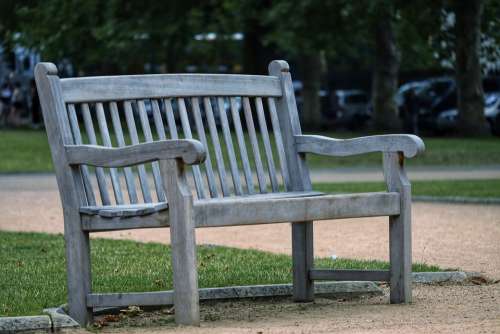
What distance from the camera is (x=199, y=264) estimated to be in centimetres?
821

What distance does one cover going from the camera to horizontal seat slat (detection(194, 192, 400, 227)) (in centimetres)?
560

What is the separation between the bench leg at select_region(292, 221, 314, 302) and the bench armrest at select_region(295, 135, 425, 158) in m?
0.42

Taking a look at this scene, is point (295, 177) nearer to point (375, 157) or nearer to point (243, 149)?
point (243, 149)

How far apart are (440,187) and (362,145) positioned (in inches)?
368

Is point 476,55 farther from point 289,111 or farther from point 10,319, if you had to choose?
point 10,319

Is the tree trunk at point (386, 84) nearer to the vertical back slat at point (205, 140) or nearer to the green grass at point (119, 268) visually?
the green grass at point (119, 268)

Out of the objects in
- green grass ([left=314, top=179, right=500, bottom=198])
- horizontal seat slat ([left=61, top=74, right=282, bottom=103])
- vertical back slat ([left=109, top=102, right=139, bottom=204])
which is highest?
horizontal seat slat ([left=61, top=74, right=282, bottom=103])

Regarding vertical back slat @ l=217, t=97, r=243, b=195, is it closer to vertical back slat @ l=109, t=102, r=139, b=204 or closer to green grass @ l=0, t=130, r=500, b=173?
vertical back slat @ l=109, t=102, r=139, b=204

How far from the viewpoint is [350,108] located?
148 feet

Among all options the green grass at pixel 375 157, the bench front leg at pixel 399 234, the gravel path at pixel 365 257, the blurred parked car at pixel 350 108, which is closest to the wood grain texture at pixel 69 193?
the gravel path at pixel 365 257

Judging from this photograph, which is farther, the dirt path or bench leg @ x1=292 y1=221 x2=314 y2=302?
the dirt path

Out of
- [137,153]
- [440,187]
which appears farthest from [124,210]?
[440,187]

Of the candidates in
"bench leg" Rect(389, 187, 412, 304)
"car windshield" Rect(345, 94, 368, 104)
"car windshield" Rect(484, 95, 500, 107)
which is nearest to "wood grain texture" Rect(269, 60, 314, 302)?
"bench leg" Rect(389, 187, 412, 304)

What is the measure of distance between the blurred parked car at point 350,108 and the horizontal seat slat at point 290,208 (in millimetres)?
34322
